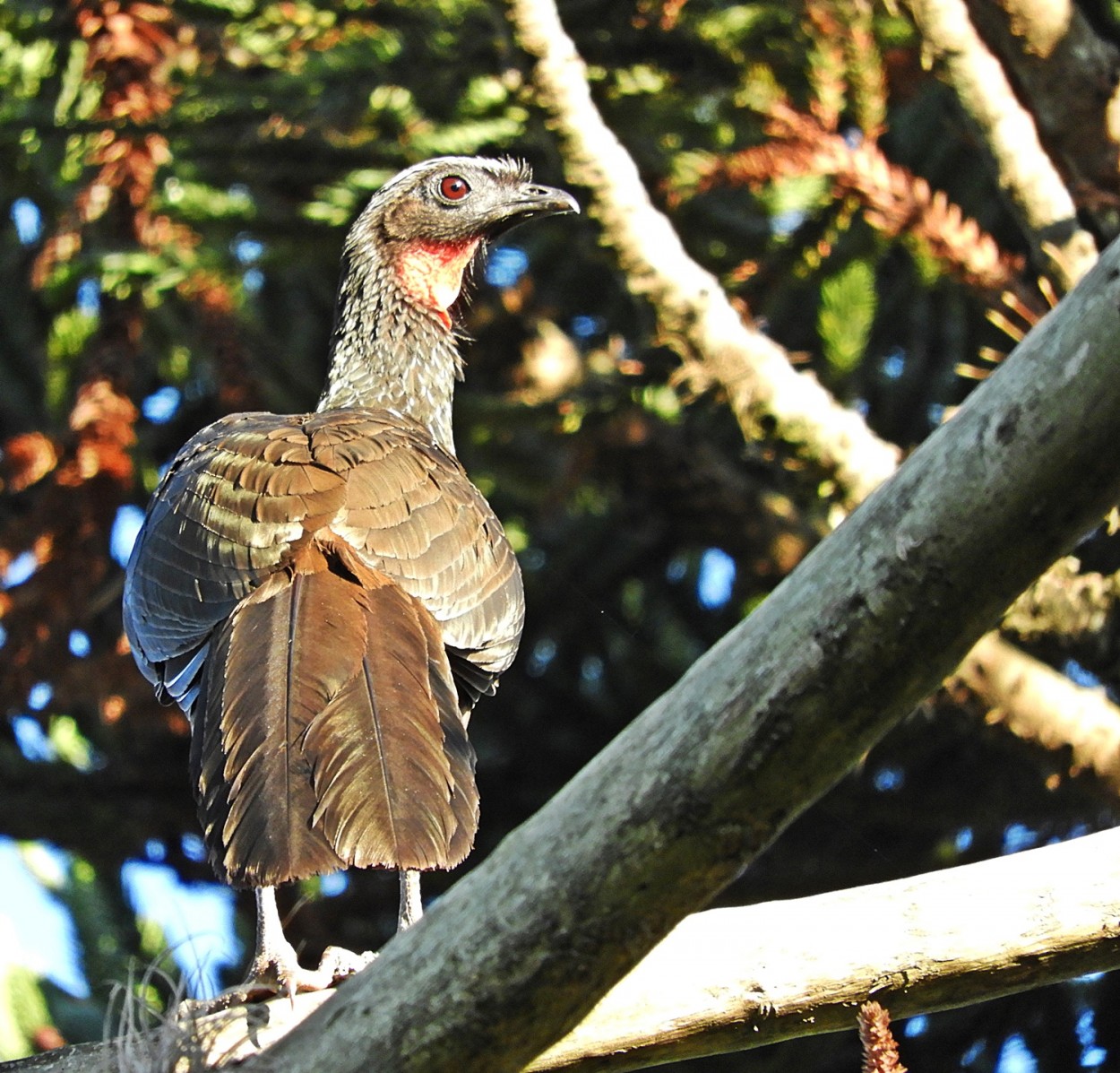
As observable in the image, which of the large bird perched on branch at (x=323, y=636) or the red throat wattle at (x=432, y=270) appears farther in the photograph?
the red throat wattle at (x=432, y=270)

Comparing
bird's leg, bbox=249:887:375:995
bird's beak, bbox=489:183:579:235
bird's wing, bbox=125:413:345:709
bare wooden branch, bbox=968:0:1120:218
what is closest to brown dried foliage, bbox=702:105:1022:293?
bare wooden branch, bbox=968:0:1120:218

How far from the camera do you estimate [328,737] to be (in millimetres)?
3580

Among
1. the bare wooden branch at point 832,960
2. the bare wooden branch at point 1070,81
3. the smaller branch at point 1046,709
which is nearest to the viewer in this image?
the bare wooden branch at point 832,960

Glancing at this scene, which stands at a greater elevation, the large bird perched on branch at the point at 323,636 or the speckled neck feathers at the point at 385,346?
the large bird perched on branch at the point at 323,636

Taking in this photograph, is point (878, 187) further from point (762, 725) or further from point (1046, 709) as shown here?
point (762, 725)

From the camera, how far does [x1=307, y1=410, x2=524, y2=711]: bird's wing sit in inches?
170

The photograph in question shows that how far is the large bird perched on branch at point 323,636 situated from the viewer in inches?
136

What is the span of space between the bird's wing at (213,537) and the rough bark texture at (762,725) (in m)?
1.74

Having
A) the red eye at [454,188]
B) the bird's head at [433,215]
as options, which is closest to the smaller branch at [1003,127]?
the bird's head at [433,215]

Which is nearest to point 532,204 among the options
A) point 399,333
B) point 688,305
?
point 399,333

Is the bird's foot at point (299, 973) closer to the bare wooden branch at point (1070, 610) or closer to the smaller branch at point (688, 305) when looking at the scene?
the smaller branch at point (688, 305)

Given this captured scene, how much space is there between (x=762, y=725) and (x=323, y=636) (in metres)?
1.69

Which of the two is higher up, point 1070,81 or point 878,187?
point 1070,81

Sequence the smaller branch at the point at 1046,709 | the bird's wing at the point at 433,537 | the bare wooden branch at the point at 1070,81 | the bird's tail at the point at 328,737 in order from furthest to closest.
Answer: the bare wooden branch at the point at 1070,81 < the smaller branch at the point at 1046,709 < the bird's wing at the point at 433,537 < the bird's tail at the point at 328,737
